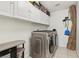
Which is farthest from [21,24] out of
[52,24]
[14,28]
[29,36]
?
[52,24]

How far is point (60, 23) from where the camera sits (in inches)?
181

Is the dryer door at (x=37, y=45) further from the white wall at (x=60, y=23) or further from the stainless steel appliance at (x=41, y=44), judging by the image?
the white wall at (x=60, y=23)

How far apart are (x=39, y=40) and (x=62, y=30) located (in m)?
2.42

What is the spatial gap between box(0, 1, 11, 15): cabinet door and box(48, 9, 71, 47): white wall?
3.49 metres

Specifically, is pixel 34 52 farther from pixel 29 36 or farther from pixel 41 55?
pixel 29 36

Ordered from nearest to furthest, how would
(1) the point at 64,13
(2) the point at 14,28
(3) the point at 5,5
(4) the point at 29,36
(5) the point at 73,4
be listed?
1. (3) the point at 5,5
2. (2) the point at 14,28
3. (4) the point at 29,36
4. (5) the point at 73,4
5. (1) the point at 64,13

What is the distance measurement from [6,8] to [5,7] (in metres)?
0.02

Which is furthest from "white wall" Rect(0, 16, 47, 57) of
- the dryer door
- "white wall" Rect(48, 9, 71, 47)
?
"white wall" Rect(48, 9, 71, 47)

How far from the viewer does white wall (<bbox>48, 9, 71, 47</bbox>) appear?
454cm

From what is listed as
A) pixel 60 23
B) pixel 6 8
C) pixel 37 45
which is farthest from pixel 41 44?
pixel 60 23

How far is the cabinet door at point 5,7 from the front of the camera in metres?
1.25

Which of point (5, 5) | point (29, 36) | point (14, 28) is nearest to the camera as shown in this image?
point (5, 5)

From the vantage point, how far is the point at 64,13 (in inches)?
178

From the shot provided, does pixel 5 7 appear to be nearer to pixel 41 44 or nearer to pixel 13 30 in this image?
pixel 13 30
